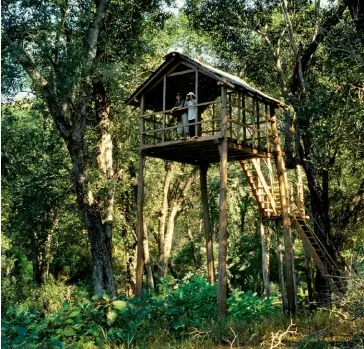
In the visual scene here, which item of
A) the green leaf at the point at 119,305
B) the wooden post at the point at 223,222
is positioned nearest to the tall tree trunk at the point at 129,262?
the wooden post at the point at 223,222

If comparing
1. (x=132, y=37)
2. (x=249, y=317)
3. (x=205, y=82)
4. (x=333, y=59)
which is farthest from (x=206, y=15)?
(x=249, y=317)

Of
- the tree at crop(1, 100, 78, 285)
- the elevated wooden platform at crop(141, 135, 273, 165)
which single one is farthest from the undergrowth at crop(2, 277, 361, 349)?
the tree at crop(1, 100, 78, 285)

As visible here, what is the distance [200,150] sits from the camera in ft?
50.7

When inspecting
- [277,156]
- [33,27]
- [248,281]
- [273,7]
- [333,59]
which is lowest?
[248,281]

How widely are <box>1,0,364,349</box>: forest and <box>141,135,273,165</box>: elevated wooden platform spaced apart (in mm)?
169

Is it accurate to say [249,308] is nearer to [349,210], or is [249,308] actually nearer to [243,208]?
[349,210]

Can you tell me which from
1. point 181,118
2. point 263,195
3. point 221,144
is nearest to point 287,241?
point 263,195

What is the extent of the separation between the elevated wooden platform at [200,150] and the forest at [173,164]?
0.56ft

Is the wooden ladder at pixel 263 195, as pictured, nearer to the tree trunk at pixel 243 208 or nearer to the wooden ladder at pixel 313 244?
the wooden ladder at pixel 313 244

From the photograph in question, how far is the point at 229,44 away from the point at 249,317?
12479 millimetres

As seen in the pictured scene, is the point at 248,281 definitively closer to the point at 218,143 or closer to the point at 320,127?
the point at 320,127

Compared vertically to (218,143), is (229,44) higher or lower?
higher

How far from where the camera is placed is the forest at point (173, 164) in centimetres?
1058

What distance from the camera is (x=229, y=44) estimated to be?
2192 cm
